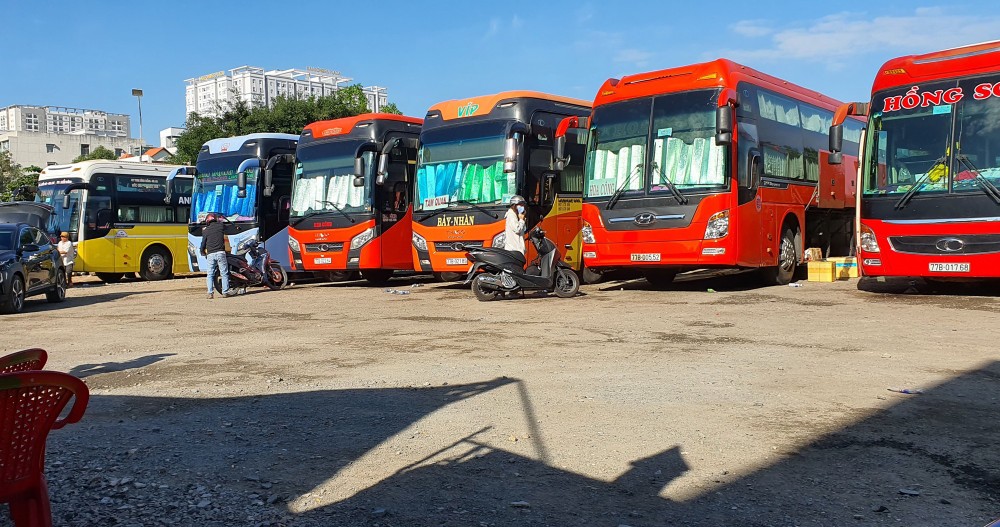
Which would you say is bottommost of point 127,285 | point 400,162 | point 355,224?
point 127,285

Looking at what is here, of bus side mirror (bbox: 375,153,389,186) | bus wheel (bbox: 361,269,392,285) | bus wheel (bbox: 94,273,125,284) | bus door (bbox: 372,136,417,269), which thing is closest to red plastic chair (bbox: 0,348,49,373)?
bus side mirror (bbox: 375,153,389,186)

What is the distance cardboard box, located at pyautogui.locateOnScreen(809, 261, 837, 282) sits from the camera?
17078mm

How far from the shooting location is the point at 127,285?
24500 mm

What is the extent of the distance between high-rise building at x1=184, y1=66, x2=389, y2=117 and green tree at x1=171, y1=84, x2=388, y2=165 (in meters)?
90.3

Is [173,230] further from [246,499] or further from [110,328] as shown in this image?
[246,499]

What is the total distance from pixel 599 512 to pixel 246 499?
5.66 ft

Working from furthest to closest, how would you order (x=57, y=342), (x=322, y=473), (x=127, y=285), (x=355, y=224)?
(x=127, y=285) → (x=355, y=224) → (x=57, y=342) → (x=322, y=473)

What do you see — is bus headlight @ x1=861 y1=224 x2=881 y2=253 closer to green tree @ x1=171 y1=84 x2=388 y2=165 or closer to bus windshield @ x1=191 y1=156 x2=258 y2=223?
bus windshield @ x1=191 y1=156 x2=258 y2=223

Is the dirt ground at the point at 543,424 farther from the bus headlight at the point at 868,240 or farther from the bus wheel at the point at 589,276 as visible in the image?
the bus wheel at the point at 589,276

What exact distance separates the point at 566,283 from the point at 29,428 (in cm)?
1292

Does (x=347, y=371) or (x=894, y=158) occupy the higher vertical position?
(x=894, y=158)

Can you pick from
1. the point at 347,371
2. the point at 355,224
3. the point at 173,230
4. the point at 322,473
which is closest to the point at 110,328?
the point at 347,371

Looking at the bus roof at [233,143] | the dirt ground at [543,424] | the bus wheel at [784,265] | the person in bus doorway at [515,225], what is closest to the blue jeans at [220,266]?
the bus roof at [233,143]

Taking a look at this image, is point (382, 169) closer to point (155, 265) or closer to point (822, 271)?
point (822, 271)
